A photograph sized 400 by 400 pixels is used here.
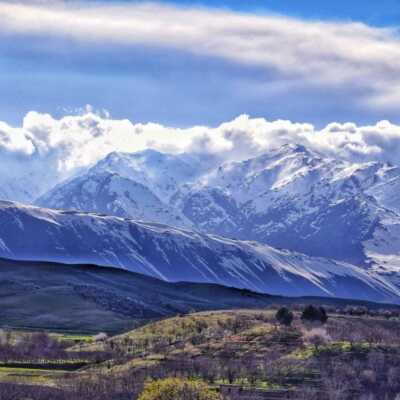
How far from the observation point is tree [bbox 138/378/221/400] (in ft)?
614

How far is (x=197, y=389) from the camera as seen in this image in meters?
193

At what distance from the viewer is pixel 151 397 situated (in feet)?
609

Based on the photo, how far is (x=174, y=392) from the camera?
189 m

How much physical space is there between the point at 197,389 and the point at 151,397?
391 inches

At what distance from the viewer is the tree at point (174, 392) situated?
18712 cm
